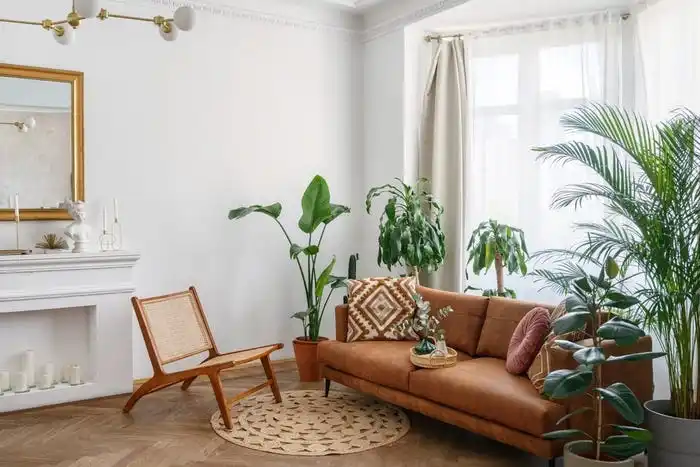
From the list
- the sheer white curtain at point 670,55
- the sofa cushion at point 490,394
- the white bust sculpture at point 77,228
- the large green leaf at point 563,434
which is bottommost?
the large green leaf at point 563,434

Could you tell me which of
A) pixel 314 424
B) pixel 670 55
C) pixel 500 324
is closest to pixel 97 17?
pixel 314 424

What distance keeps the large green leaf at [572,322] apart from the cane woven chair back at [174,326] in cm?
257

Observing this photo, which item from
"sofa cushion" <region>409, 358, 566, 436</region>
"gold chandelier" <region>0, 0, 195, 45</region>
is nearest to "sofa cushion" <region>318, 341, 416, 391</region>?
"sofa cushion" <region>409, 358, 566, 436</region>

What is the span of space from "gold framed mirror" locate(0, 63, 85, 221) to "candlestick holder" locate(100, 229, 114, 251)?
28 centimetres

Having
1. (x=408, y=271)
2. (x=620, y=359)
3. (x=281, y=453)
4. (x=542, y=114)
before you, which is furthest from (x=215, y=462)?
(x=542, y=114)

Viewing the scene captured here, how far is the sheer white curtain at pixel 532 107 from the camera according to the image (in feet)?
16.7

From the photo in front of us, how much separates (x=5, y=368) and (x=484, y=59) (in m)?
4.42

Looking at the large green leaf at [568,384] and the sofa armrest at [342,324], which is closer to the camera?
the large green leaf at [568,384]

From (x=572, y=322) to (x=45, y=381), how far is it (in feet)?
11.6

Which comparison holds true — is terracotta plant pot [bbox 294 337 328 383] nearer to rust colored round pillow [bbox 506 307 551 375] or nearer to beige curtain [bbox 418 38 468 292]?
beige curtain [bbox 418 38 468 292]

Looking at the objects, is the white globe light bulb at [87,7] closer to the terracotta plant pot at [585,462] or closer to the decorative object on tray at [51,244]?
the decorative object on tray at [51,244]

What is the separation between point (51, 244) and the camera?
15.5ft

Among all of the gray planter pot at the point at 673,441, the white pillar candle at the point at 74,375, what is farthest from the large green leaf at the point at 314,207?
the gray planter pot at the point at 673,441

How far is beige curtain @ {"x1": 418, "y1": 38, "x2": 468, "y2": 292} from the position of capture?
18.9 ft
